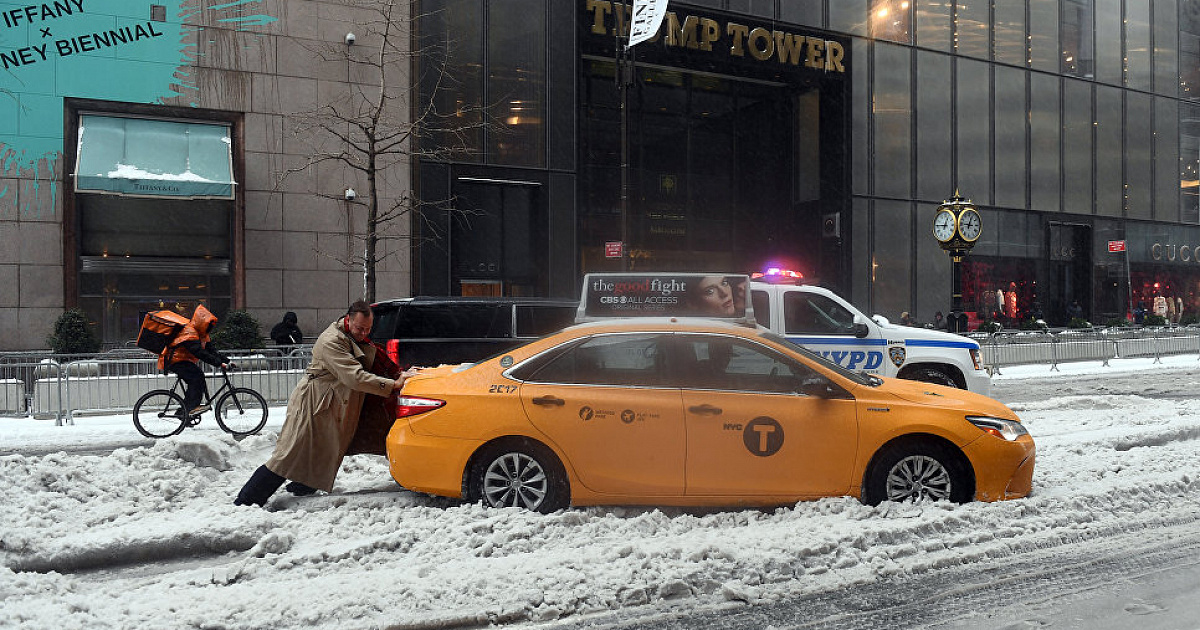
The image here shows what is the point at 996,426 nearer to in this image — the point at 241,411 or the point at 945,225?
the point at 241,411

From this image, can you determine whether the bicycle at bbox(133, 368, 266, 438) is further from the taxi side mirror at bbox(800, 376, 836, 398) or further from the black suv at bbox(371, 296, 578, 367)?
the taxi side mirror at bbox(800, 376, 836, 398)

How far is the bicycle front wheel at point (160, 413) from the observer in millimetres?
11719

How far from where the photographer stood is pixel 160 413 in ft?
38.8

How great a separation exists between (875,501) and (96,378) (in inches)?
483

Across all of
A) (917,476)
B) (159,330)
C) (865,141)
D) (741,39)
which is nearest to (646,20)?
(741,39)

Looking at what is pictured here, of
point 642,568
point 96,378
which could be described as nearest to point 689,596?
point 642,568

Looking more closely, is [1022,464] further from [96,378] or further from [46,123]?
[46,123]

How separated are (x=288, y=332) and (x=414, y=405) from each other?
1188 centimetres

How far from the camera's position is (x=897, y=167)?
30.9m

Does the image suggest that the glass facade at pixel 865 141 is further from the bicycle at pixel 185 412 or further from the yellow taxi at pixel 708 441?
the yellow taxi at pixel 708 441

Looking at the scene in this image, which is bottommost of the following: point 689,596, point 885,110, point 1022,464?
point 689,596

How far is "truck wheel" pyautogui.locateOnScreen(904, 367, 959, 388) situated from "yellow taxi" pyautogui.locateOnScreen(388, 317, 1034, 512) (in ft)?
16.2

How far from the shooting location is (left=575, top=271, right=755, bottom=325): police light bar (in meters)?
9.73

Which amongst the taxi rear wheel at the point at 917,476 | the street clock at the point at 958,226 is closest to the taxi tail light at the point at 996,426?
the taxi rear wheel at the point at 917,476
